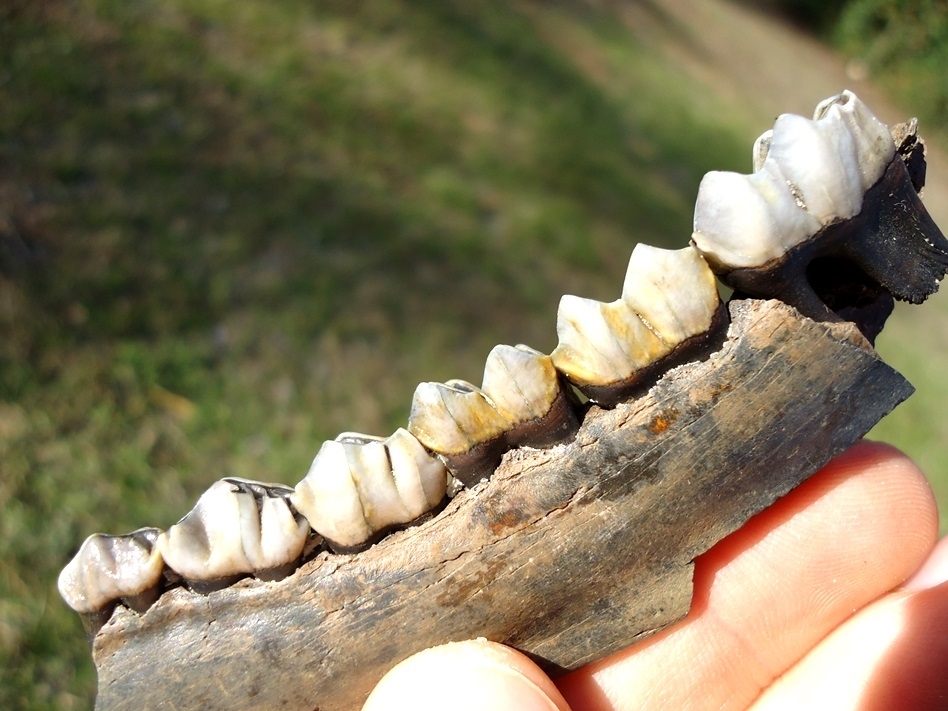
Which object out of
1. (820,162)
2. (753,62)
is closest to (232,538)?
(820,162)

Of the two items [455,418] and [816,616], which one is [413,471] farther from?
[816,616]

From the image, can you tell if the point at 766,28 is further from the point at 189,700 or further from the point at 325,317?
the point at 189,700

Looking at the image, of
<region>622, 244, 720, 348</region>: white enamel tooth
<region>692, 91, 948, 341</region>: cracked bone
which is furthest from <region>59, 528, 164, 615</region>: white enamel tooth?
<region>692, 91, 948, 341</region>: cracked bone

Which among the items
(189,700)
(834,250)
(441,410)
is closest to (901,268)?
(834,250)

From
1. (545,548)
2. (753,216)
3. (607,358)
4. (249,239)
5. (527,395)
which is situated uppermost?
(753,216)

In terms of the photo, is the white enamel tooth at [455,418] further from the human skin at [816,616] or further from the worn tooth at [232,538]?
the human skin at [816,616]

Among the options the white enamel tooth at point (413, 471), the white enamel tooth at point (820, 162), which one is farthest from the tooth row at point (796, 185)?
the white enamel tooth at point (413, 471)
